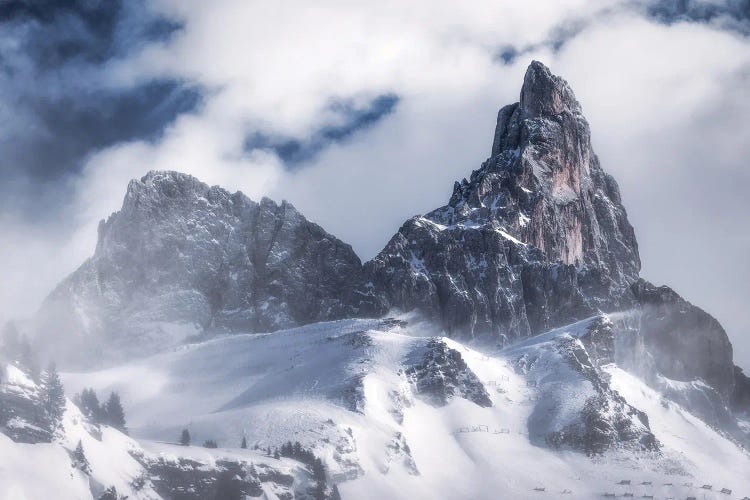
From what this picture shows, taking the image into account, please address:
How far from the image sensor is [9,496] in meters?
198
